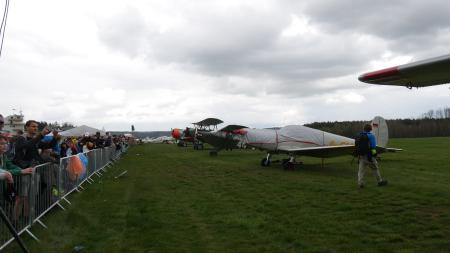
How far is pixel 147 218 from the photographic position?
21.6 feet

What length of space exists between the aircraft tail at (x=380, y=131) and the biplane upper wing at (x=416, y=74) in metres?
11.3

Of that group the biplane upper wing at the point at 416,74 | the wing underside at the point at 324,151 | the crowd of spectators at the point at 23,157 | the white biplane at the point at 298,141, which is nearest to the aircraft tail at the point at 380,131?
the white biplane at the point at 298,141

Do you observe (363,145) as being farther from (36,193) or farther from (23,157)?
(23,157)

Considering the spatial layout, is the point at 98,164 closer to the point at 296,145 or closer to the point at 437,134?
the point at 296,145

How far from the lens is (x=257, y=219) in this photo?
635 cm

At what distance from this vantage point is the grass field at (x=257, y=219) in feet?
16.2

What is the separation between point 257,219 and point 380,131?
12.2 meters

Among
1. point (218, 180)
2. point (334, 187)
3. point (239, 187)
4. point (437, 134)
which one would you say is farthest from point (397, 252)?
point (437, 134)

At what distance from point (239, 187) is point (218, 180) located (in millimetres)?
1936

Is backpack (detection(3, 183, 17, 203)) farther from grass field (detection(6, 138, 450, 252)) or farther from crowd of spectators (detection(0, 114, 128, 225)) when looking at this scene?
grass field (detection(6, 138, 450, 252))

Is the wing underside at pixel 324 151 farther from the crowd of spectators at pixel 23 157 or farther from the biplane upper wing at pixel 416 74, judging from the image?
the crowd of spectators at pixel 23 157

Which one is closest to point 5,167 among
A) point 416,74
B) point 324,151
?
point 416,74

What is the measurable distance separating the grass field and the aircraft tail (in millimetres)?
6171

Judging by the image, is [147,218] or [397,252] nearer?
[397,252]
